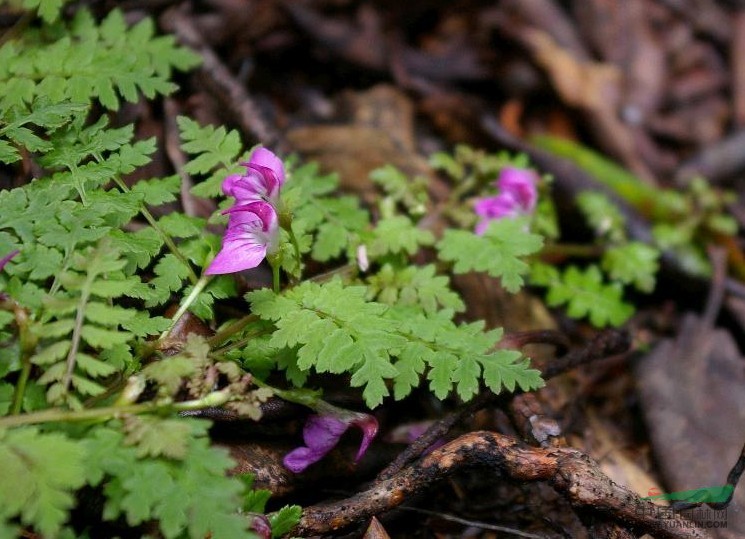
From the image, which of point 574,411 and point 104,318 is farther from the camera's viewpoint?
point 574,411

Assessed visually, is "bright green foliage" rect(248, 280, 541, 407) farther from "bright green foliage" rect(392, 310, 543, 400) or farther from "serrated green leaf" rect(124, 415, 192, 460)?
"serrated green leaf" rect(124, 415, 192, 460)

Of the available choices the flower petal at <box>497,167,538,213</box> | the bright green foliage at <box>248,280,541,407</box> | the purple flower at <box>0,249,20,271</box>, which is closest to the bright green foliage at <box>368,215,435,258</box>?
the bright green foliage at <box>248,280,541,407</box>

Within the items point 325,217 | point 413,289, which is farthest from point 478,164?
point 413,289

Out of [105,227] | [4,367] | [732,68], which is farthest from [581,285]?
[732,68]

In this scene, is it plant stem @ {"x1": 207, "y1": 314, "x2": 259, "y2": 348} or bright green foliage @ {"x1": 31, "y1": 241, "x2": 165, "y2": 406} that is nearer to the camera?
bright green foliage @ {"x1": 31, "y1": 241, "x2": 165, "y2": 406}

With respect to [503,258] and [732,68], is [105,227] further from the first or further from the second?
[732,68]
